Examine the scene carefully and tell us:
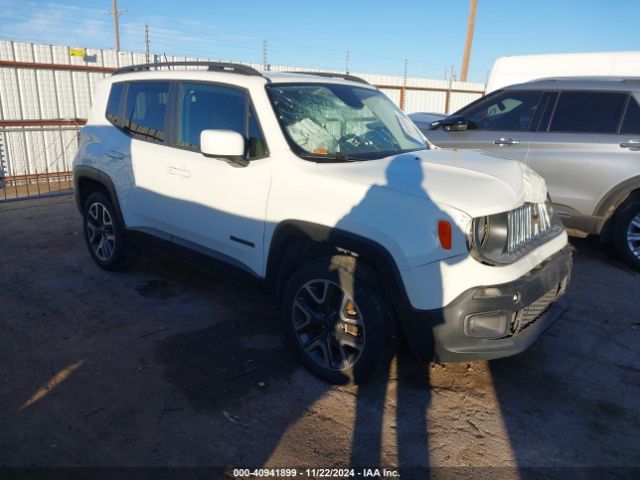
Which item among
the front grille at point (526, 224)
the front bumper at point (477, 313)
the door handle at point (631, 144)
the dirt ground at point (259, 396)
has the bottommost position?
the dirt ground at point (259, 396)

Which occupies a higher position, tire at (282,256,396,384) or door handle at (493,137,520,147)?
door handle at (493,137,520,147)

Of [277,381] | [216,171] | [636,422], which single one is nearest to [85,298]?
[216,171]

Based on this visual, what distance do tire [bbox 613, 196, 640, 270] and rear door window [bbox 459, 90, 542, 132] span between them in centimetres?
147

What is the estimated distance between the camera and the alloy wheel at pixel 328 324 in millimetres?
3090

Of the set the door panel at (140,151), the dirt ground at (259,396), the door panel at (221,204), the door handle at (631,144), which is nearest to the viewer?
the dirt ground at (259,396)

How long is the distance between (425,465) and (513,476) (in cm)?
42

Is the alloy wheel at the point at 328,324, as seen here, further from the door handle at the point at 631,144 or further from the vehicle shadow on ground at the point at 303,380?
the door handle at the point at 631,144

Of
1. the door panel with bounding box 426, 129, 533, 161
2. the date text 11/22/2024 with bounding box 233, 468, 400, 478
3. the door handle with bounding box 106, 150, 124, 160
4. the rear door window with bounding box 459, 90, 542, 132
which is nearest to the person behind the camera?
the date text 11/22/2024 with bounding box 233, 468, 400, 478

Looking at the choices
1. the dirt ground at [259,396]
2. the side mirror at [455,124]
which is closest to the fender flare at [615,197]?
the dirt ground at [259,396]

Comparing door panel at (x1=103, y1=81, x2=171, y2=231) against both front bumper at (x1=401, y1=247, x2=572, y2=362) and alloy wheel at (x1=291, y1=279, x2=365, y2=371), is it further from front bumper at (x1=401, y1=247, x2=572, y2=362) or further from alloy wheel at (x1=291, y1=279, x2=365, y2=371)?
front bumper at (x1=401, y1=247, x2=572, y2=362)

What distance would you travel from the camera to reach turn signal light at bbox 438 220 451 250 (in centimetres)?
267

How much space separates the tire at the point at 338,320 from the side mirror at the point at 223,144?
2.89 feet

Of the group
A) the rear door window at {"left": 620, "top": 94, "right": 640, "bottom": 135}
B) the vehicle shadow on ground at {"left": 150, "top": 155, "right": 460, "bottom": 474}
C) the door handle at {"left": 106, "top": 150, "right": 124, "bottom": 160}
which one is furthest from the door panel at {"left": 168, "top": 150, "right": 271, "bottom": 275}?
the rear door window at {"left": 620, "top": 94, "right": 640, "bottom": 135}

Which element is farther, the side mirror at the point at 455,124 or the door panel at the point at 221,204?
the side mirror at the point at 455,124
